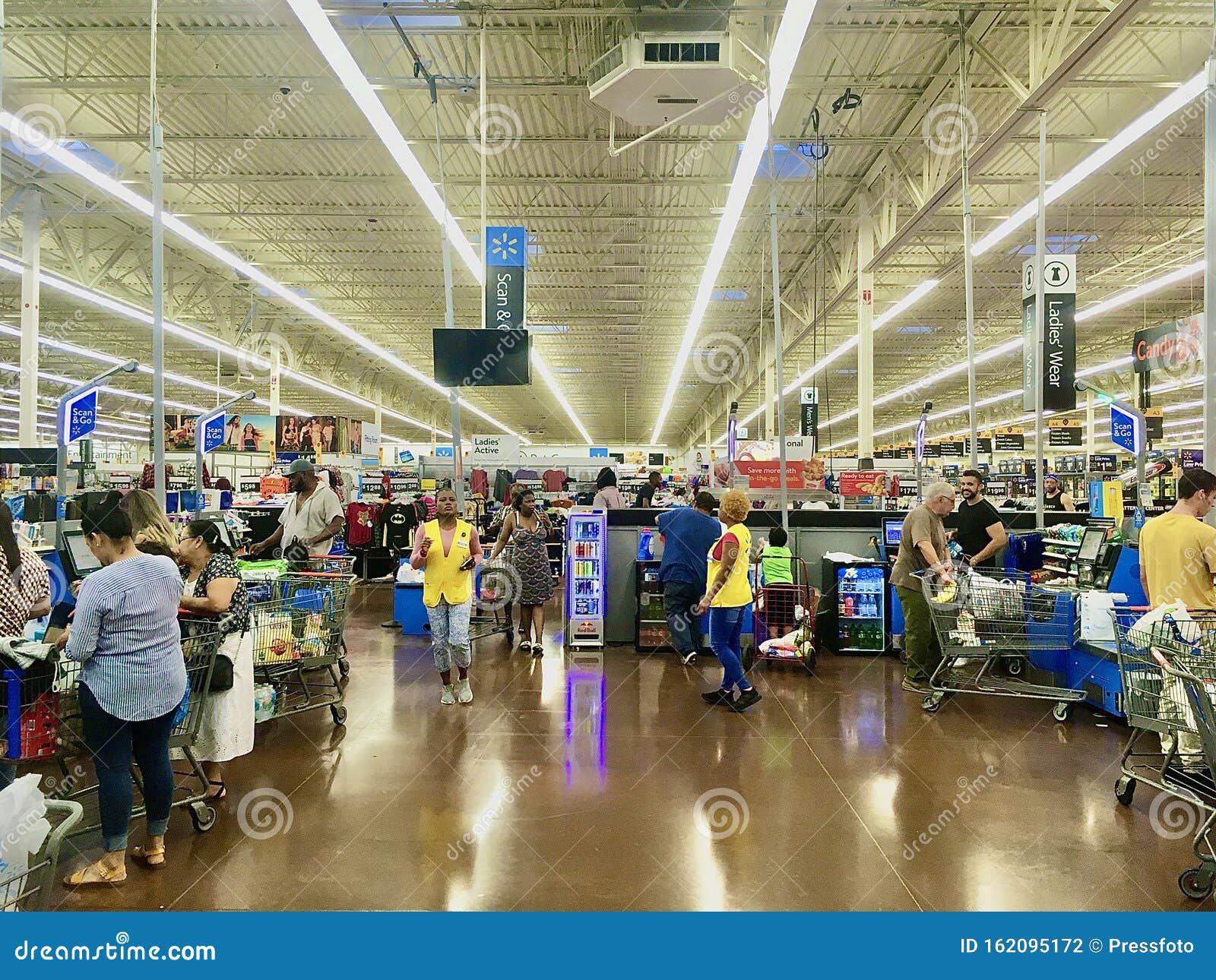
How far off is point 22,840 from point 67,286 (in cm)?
1595

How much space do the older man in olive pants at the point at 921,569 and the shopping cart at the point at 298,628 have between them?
4060mm

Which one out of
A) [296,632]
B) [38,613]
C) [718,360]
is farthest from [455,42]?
[718,360]

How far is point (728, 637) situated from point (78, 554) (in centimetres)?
661

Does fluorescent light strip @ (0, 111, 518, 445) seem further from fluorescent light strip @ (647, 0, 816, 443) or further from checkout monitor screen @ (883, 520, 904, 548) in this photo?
checkout monitor screen @ (883, 520, 904, 548)

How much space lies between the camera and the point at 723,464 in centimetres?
1136

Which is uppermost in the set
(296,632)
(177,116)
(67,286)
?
(177,116)

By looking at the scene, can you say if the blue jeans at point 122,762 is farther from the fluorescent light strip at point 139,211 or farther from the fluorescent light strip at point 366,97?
the fluorescent light strip at point 366,97

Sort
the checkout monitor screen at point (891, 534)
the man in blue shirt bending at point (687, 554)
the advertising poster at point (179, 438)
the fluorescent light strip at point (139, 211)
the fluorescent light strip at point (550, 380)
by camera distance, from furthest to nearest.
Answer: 1. the fluorescent light strip at point (550, 380)
2. the advertising poster at point (179, 438)
3. the fluorescent light strip at point (139, 211)
4. the checkout monitor screen at point (891, 534)
5. the man in blue shirt bending at point (687, 554)

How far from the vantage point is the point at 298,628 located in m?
5.33

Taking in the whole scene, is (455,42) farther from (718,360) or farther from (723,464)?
(718,360)

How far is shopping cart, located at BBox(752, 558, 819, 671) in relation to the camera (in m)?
7.16

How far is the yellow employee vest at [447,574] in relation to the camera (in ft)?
18.7

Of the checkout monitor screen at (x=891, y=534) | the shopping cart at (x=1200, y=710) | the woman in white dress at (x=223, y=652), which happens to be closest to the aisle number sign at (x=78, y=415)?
the woman in white dress at (x=223, y=652)

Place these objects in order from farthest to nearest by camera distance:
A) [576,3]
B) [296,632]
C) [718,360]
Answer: [718,360] < [576,3] < [296,632]
